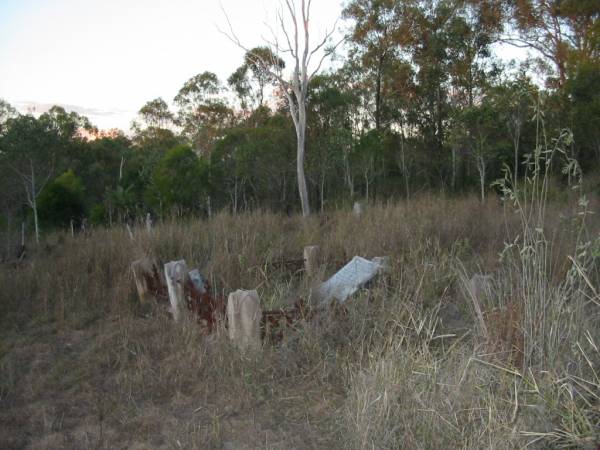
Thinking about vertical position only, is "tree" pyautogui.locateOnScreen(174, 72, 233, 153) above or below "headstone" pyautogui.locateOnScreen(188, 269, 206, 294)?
above

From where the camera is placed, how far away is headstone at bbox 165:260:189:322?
14.3 feet

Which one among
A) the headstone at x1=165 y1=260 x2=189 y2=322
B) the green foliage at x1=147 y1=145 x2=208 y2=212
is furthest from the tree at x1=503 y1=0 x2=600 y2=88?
the headstone at x1=165 y1=260 x2=189 y2=322

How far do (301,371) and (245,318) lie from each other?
1.62ft

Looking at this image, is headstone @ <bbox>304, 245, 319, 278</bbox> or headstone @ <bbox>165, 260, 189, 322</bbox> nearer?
headstone @ <bbox>165, 260, 189, 322</bbox>

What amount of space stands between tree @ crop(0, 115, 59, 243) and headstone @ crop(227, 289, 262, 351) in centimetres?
1789

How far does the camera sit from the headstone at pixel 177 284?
436 cm

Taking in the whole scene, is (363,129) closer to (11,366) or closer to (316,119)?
(316,119)

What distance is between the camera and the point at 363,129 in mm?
25953

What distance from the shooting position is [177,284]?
4.36 m

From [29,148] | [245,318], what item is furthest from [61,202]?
[245,318]

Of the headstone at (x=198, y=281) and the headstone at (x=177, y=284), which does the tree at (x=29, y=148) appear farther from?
the headstone at (x=177, y=284)

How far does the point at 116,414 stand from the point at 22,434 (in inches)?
19.5

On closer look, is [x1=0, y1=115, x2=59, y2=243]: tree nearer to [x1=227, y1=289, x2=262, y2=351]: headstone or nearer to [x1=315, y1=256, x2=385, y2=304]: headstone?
[x1=315, y1=256, x2=385, y2=304]: headstone

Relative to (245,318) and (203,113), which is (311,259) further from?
(203,113)
